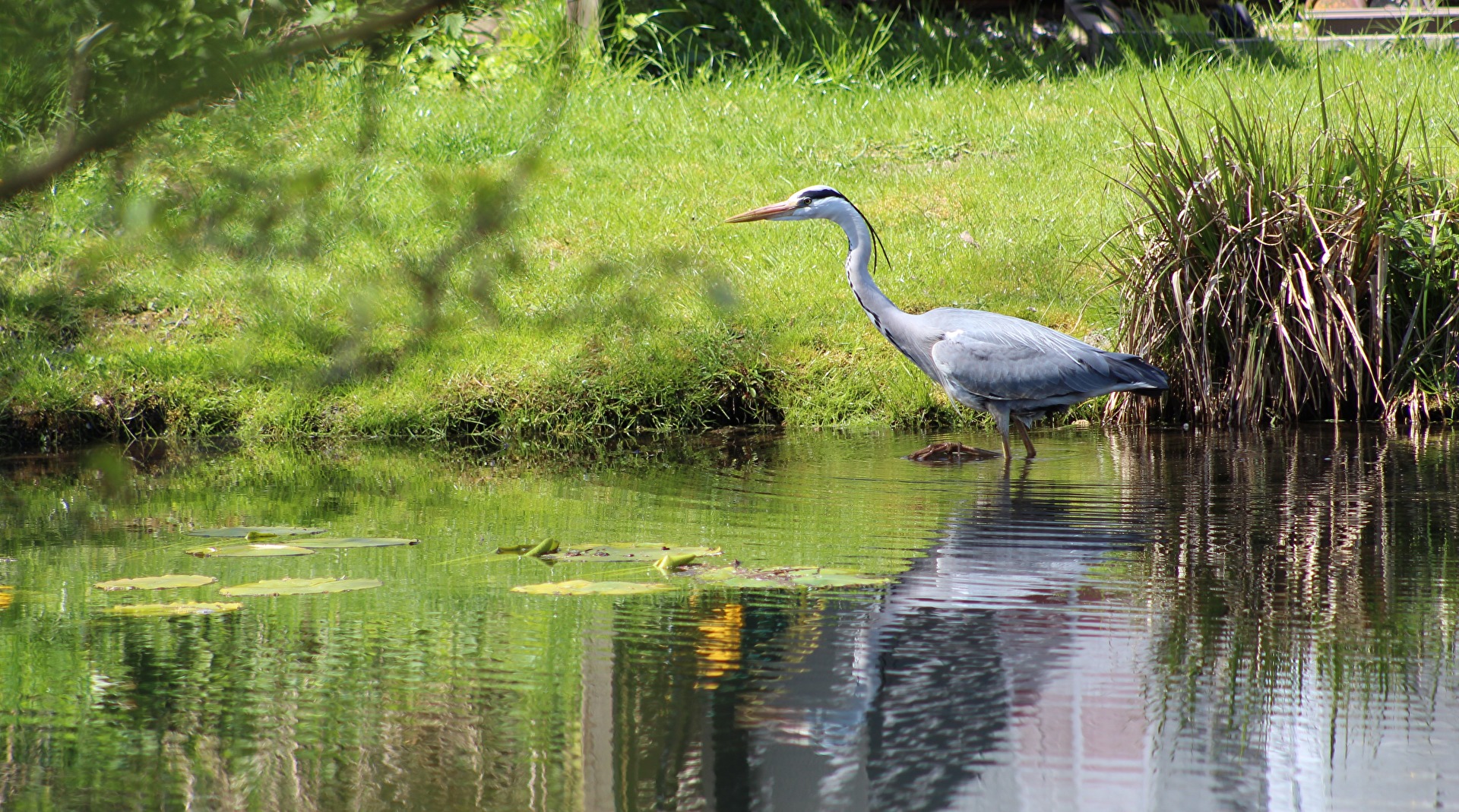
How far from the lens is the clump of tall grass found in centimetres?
707

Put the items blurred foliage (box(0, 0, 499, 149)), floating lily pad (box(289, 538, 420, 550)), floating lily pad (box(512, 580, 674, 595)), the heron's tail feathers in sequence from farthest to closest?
the heron's tail feathers
floating lily pad (box(289, 538, 420, 550))
floating lily pad (box(512, 580, 674, 595))
blurred foliage (box(0, 0, 499, 149))

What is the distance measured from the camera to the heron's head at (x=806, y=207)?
287 inches

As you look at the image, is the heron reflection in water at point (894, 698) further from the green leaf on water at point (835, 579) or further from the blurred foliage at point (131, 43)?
the blurred foliage at point (131, 43)

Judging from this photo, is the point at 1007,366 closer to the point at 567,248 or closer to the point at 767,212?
the point at 767,212

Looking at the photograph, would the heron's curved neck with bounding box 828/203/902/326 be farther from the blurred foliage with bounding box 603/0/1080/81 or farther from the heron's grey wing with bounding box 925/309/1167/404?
the blurred foliage with bounding box 603/0/1080/81

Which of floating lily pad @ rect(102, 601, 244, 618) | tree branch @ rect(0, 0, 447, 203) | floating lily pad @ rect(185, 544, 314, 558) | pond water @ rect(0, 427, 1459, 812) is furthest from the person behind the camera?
floating lily pad @ rect(185, 544, 314, 558)

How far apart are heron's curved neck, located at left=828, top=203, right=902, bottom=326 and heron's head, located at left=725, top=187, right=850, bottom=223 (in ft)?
0.29

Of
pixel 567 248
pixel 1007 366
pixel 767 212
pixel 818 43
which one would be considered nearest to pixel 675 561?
pixel 1007 366

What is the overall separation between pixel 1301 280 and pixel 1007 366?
150 centimetres

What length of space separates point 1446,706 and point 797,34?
10532mm

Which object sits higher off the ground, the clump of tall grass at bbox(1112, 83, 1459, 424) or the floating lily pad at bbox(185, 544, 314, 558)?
the clump of tall grass at bbox(1112, 83, 1459, 424)

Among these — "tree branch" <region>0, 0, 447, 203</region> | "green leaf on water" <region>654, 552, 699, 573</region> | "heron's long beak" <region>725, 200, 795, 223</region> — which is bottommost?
"green leaf on water" <region>654, 552, 699, 573</region>

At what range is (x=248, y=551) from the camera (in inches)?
189

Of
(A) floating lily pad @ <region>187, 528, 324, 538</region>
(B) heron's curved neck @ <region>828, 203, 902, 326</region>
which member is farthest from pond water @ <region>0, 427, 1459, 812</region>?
(B) heron's curved neck @ <region>828, 203, 902, 326</region>
